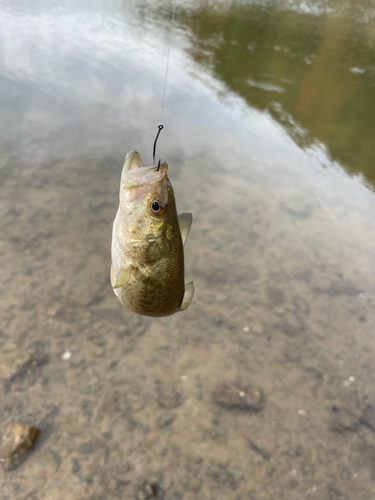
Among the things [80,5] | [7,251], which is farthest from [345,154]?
[80,5]

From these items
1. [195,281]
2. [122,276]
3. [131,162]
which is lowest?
[195,281]

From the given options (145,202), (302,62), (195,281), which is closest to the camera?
(145,202)

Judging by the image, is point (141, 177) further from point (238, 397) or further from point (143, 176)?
point (238, 397)

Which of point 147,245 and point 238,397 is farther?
point 238,397

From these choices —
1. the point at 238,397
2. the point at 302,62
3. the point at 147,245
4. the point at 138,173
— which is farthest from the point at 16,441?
the point at 302,62

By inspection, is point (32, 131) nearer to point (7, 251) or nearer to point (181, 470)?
point (7, 251)

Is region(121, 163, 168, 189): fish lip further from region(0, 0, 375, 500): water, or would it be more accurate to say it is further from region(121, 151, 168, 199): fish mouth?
region(0, 0, 375, 500): water

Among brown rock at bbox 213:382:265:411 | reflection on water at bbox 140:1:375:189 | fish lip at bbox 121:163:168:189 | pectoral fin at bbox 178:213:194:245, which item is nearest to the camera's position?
fish lip at bbox 121:163:168:189

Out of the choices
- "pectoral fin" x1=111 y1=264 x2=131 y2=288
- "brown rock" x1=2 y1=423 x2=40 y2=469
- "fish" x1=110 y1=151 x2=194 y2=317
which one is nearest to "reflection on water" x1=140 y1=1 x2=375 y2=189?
"fish" x1=110 y1=151 x2=194 y2=317
